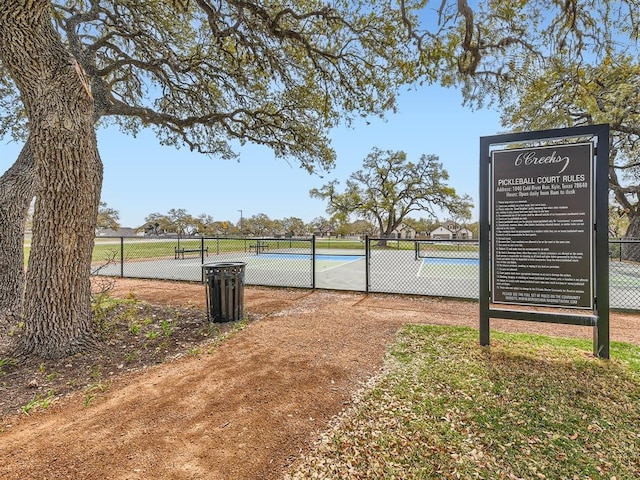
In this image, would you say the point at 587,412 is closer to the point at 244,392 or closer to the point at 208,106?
the point at 244,392

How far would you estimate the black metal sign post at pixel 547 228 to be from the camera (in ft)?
10.7

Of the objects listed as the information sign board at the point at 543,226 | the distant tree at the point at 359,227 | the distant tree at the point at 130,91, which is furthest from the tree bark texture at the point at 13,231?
the distant tree at the point at 359,227

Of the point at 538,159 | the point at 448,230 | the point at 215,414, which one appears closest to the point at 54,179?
the point at 215,414

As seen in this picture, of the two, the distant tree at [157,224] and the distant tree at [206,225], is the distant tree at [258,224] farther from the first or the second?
the distant tree at [157,224]

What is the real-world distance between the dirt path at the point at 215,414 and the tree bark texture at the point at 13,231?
108 inches

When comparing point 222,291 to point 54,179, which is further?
point 222,291

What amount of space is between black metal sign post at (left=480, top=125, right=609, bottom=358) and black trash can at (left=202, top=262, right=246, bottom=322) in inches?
136

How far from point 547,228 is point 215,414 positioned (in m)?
3.77

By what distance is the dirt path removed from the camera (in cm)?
183

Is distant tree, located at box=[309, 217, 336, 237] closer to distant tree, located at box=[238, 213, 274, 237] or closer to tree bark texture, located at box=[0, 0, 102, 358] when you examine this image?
distant tree, located at box=[238, 213, 274, 237]

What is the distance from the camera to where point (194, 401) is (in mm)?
2549

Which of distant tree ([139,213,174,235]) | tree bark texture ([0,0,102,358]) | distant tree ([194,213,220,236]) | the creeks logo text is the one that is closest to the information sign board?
the creeks logo text

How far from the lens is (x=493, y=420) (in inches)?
88.9

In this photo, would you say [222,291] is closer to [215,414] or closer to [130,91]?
[215,414]
